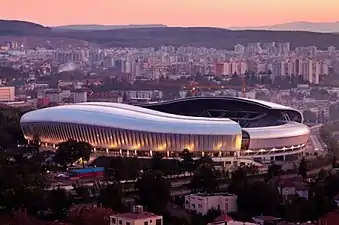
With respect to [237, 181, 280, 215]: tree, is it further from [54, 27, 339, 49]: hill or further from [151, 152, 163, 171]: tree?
[54, 27, 339, 49]: hill

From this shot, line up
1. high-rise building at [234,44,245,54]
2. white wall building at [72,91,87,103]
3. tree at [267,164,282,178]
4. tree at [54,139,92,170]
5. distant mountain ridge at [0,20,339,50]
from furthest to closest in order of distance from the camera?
distant mountain ridge at [0,20,339,50] → high-rise building at [234,44,245,54] → white wall building at [72,91,87,103] → tree at [54,139,92,170] → tree at [267,164,282,178]

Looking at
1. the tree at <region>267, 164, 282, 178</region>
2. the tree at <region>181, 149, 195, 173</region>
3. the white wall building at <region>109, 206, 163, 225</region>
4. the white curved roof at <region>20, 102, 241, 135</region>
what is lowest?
the tree at <region>267, 164, 282, 178</region>

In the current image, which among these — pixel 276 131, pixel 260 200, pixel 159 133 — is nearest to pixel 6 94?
pixel 276 131

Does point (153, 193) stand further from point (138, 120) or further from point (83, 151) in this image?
point (138, 120)

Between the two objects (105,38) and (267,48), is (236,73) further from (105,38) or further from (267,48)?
(105,38)

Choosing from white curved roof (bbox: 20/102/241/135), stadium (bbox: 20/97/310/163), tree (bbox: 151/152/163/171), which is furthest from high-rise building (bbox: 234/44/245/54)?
tree (bbox: 151/152/163/171)

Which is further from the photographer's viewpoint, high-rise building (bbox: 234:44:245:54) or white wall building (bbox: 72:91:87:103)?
high-rise building (bbox: 234:44:245:54)
